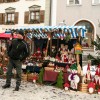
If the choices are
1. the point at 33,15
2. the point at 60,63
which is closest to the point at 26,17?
the point at 33,15

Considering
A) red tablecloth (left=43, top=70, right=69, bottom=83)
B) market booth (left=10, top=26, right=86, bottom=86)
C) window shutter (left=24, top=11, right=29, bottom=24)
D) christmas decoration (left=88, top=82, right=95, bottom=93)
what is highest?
window shutter (left=24, top=11, right=29, bottom=24)

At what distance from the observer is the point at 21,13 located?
2567 cm

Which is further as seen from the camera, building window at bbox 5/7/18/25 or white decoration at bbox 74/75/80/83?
building window at bbox 5/7/18/25

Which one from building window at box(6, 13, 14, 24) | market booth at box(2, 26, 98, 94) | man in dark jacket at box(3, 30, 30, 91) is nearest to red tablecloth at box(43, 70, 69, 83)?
market booth at box(2, 26, 98, 94)

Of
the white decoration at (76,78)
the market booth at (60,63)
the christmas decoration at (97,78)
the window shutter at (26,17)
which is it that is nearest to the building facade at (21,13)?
the window shutter at (26,17)

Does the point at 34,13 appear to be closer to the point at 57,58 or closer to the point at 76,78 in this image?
the point at 57,58

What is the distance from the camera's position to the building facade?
24.8 meters

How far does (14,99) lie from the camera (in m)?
8.18

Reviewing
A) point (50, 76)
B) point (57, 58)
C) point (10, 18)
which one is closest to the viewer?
point (50, 76)

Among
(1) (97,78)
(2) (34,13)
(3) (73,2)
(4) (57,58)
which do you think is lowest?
(1) (97,78)

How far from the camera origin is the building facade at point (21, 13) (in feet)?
81.3

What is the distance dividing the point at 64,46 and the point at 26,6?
430 inches

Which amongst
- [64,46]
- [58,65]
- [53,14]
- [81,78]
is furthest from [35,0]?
[81,78]

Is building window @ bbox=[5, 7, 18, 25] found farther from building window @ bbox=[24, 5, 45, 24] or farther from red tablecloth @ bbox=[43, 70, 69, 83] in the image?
red tablecloth @ bbox=[43, 70, 69, 83]
